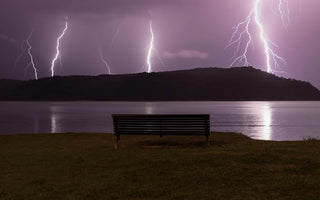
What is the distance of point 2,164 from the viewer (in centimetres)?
870

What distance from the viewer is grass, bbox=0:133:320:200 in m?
5.91

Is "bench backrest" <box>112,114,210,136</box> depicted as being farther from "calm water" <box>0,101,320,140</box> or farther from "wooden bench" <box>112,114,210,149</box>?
"calm water" <box>0,101,320,140</box>

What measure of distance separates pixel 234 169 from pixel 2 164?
19.7 ft

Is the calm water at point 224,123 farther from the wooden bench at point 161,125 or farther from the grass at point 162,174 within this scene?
the grass at point 162,174

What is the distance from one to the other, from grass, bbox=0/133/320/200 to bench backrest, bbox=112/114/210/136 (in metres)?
1.43

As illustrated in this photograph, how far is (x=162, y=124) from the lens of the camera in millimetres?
11672

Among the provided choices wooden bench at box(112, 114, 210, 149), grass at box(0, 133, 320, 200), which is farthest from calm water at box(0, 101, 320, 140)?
grass at box(0, 133, 320, 200)

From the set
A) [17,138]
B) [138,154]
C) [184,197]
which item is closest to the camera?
[184,197]

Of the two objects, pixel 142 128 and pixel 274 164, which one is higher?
pixel 142 128

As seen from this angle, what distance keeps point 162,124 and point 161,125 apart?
2.0 inches

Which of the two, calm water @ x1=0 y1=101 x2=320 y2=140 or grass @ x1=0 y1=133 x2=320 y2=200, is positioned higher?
calm water @ x1=0 y1=101 x2=320 y2=140

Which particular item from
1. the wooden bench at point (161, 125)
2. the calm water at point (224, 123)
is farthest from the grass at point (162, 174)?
the calm water at point (224, 123)

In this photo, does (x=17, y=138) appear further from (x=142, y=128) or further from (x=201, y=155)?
(x=201, y=155)

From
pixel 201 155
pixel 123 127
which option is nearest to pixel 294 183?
pixel 201 155
